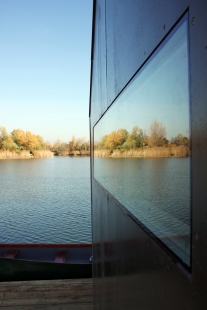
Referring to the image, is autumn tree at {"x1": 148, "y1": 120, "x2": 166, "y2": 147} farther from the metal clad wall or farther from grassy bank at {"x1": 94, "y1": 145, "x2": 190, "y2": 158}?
the metal clad wall

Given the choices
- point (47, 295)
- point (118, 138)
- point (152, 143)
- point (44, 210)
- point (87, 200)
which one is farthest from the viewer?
point (87, 200)

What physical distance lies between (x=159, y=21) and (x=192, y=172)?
476mm

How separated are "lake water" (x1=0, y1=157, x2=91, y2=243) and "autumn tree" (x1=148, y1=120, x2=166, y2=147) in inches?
594

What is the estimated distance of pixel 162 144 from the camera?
94 cm

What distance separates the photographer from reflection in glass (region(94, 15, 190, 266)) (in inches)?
29.6

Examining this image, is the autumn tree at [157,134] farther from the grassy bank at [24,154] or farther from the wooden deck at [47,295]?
the grassy bank at [24,154]

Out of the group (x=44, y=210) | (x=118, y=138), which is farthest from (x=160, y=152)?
(x=44, y=210)

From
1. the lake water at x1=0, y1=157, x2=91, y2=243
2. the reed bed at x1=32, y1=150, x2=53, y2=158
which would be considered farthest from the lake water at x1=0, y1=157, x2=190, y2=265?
the reed bed at x1=32, y1=150, x2=53, y2=158

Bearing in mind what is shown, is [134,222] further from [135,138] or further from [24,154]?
[24,154]

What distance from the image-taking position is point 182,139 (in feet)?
2.49

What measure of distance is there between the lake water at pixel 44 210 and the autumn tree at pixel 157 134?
1508 cm

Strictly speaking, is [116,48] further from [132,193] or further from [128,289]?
[128,289]

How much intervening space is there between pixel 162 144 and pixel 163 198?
0.52 ft

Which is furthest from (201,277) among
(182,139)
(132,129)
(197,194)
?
(132,129)
